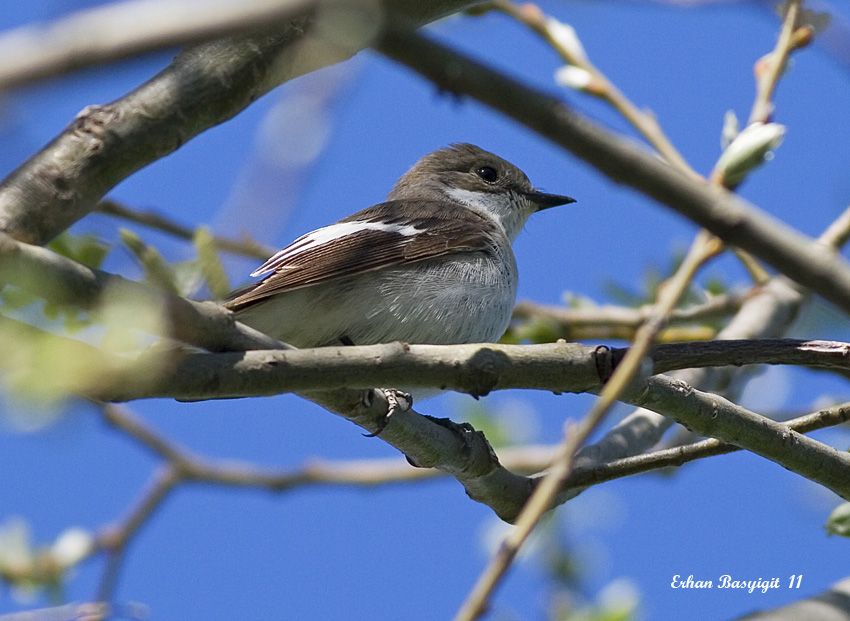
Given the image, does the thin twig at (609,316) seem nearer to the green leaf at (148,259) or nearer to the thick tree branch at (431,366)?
the thick tree branch at (431,366)

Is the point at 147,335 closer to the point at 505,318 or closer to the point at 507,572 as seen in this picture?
the point at 507,572

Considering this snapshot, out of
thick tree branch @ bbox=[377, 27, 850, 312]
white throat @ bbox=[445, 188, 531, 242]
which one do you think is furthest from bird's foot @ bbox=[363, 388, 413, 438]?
white throat @ bbox=[445, 188, 531, 242]

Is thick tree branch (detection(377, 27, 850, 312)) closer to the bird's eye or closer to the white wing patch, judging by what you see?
the white wing patch

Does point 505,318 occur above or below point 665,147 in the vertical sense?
below

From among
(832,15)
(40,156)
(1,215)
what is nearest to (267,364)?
(1,215)

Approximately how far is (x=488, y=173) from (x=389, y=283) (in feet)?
7.98

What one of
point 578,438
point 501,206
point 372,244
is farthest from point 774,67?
point 501,206

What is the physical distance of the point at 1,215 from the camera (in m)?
2.49

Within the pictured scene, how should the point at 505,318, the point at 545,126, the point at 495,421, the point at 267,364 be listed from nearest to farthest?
1. the point at 545,126
2. the point at 267,364
3. the point at 505,318
4. the point at 495,421

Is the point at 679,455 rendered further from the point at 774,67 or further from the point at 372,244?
the point at 372,244

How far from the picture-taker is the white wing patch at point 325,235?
5059 mm

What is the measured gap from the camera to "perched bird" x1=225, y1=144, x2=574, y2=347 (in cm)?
476

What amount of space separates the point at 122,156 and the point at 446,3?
A: 1133 mm

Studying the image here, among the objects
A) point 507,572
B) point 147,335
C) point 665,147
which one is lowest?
point 507,572
